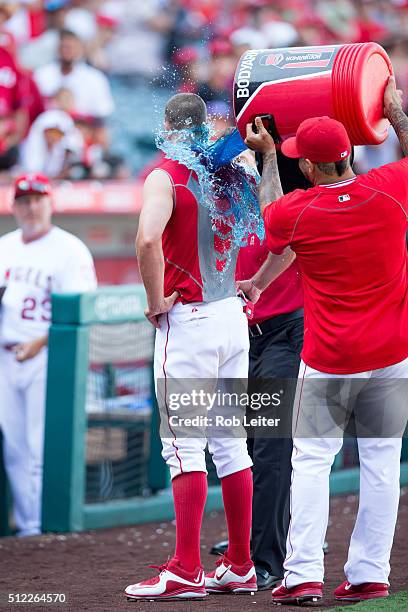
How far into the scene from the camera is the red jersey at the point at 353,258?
3.64 metres

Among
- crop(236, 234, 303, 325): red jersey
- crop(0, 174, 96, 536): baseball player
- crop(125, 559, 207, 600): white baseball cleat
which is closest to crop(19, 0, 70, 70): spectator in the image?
crop(0, 174, 96, 536): baseball player

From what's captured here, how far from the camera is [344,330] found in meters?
3.67

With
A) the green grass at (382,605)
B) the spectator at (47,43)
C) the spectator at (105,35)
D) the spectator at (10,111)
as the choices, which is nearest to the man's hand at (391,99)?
the green grass at (382,605)

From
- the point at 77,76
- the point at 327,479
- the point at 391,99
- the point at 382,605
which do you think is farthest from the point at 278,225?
the point at 77,76

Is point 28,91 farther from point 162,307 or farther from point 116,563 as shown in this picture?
point 162,307

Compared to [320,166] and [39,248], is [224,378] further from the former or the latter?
[39,248]

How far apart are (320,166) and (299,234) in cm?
24

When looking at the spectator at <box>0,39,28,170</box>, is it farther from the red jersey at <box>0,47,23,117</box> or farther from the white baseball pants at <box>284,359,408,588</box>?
the white baseball pants at <box>284,359,408,588</box>

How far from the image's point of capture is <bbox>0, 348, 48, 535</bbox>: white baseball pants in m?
6.18

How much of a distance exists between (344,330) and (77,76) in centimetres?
817

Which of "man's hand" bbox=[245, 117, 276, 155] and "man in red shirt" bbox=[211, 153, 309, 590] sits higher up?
"man's hand" bbox=[245, 117, 276, 155]

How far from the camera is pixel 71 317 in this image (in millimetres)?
5680

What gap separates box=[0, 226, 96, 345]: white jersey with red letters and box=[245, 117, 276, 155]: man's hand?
7.94 feet

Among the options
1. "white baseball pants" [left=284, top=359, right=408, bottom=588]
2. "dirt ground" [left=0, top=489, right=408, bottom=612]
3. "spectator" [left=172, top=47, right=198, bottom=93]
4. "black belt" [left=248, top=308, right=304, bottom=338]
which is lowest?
"dirt ground" [left=0, top=489, right=408, bottom=612]
